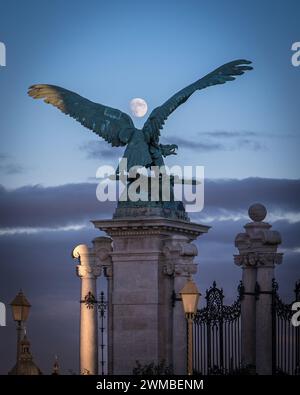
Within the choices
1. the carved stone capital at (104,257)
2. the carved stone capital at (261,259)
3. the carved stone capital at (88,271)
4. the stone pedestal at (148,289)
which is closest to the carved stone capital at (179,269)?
the stone pedestal at (148,289)

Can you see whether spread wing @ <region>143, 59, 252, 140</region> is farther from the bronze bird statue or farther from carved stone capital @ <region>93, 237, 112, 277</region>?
carved stone capital @ <region>93, 237, 112, 277</region>

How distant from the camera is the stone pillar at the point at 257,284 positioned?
156ft

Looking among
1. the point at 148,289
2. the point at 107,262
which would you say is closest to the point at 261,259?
the point at 148,289

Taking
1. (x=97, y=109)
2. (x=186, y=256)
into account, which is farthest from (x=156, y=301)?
(x=97, y=109)

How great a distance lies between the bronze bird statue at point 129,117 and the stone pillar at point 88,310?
302 centimetres

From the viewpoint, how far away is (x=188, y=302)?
40750 millimetres

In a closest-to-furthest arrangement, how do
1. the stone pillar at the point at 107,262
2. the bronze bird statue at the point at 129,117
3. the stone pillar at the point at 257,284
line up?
1. the stone pillar at the point at 257,284
2. the bronze bird statue at the point at 129,117
3. the stone pillar at the point at 107,262

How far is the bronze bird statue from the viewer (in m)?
49.0

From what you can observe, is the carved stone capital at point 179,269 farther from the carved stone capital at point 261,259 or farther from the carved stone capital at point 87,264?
the carved stone capital at point 87,264

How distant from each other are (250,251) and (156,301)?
2.97 metres

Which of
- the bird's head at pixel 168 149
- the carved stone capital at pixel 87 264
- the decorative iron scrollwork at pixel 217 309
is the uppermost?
the bird's head at pixel 168 149
